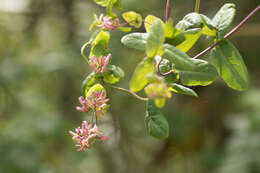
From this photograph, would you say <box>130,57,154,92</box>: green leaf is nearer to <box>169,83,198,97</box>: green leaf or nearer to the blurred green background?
<box>169,83,198,97</box>: green leaf

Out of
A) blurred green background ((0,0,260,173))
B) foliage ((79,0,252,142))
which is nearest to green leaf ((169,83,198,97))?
foliage ((79,0,252,142))

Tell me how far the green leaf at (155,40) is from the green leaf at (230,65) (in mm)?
160

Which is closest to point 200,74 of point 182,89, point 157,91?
point 182,89

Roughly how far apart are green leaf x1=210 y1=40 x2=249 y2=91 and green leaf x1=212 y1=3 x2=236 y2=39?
0.02 metres

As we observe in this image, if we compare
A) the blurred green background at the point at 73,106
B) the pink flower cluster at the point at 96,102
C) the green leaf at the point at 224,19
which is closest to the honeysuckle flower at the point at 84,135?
the pink flower cluster at the point at 96,102

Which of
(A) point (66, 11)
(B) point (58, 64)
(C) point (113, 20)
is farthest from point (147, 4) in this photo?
(C) point (113, 20)

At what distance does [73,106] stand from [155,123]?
1.65 meters

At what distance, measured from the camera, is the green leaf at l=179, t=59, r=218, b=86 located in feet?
1.73

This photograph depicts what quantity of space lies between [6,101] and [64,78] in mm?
346

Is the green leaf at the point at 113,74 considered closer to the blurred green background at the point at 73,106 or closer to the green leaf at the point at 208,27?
the green leaf at the point at 208,27

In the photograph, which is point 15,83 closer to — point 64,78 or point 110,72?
point 64,78

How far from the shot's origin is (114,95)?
6.68 feet

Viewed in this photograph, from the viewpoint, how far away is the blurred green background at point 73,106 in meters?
1.88

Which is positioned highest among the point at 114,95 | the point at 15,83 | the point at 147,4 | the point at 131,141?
the point at 147,4
